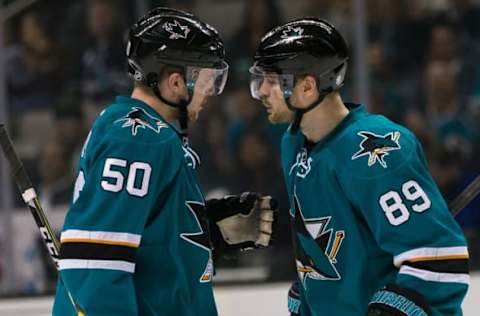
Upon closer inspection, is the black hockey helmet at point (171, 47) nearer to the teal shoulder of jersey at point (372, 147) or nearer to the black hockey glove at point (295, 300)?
the teal shoulder of jersey at point (372, 147)

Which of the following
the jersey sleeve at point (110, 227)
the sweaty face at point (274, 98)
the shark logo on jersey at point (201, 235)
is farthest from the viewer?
the sweaty face at point (274, 98)

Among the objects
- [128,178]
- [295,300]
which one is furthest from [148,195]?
[295,300]

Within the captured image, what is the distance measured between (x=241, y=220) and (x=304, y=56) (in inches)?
16.7

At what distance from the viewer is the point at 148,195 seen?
1783 mm

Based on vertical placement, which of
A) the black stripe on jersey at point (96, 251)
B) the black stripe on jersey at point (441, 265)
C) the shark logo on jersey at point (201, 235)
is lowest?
the black stripe on jersey at point (441, 265)

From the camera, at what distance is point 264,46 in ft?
6.58

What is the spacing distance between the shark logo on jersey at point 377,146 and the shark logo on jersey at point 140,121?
343 mm

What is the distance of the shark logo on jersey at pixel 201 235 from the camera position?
6.26ft

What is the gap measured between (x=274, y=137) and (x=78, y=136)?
0.69m

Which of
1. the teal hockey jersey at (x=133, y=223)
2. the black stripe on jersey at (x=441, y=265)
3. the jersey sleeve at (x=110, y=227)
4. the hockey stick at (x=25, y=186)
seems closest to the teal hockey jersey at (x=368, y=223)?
the black stripe on jersey at (x=441, y=265)

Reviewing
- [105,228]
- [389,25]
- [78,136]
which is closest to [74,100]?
[78,136]

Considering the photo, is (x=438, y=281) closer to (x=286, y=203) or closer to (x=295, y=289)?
(x=295, y=289)

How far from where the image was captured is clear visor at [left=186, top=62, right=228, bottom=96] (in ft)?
6.40

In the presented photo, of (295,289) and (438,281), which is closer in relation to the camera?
(438,281)
